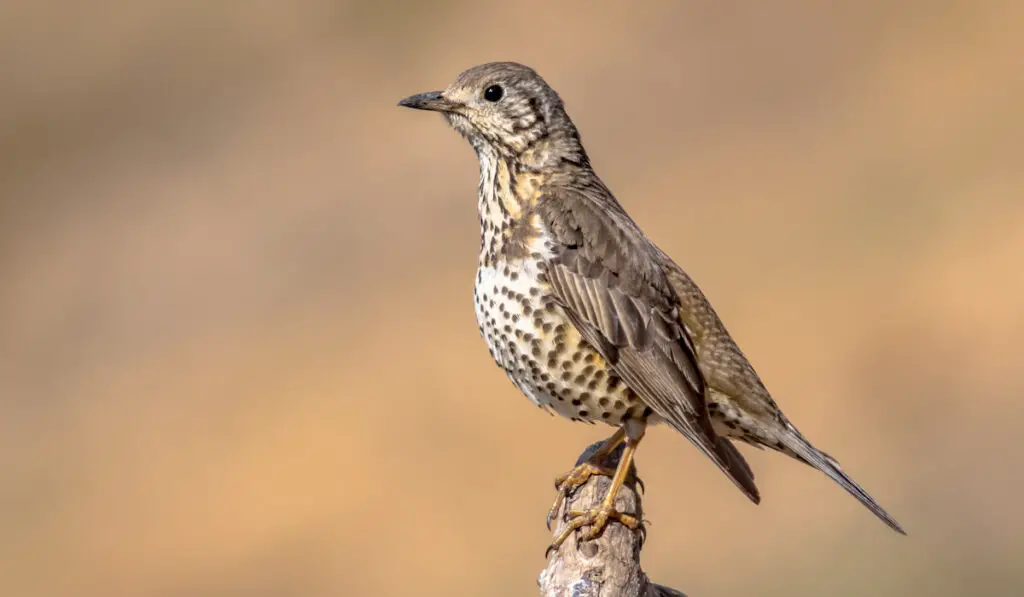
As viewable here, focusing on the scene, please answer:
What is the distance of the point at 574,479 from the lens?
305 inches

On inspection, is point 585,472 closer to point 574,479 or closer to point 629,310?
point 574,479

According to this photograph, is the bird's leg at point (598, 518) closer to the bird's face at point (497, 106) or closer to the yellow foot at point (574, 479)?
the yellow foot at point (574, 479)

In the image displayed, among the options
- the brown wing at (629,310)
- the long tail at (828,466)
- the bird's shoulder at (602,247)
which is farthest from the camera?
the bird's shoulder at (602,247)

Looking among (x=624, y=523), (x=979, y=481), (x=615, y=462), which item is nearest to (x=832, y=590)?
(x=979, y=481)

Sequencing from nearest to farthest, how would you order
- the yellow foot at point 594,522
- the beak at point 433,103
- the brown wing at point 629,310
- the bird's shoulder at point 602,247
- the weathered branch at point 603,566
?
the weathered branch at point 603,566 → the yellow foot at point 594,522 → the brown wing at point 629,310 → the bird's shoulder at point 602,247 → the beak at point 433,103

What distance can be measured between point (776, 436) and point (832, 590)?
21.1 ft

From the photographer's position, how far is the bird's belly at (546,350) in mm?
7465

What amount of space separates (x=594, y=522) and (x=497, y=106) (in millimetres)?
2439

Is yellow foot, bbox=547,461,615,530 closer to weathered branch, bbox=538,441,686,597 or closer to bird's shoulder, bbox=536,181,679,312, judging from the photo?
weathered branch, bbox=538,441,686,597

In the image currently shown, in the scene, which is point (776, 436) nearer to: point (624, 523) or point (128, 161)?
point (624, 523)

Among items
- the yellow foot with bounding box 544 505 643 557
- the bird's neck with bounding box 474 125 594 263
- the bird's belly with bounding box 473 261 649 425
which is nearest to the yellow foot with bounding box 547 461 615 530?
the bird's belly with bounding box 473 261 649 425

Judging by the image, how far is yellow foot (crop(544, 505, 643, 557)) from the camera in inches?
274

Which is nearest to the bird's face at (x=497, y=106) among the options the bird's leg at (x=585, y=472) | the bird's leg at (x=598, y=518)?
the bird's leg at (x=585, y=472)

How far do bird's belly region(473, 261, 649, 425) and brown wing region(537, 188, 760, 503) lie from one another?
0.24 feet
